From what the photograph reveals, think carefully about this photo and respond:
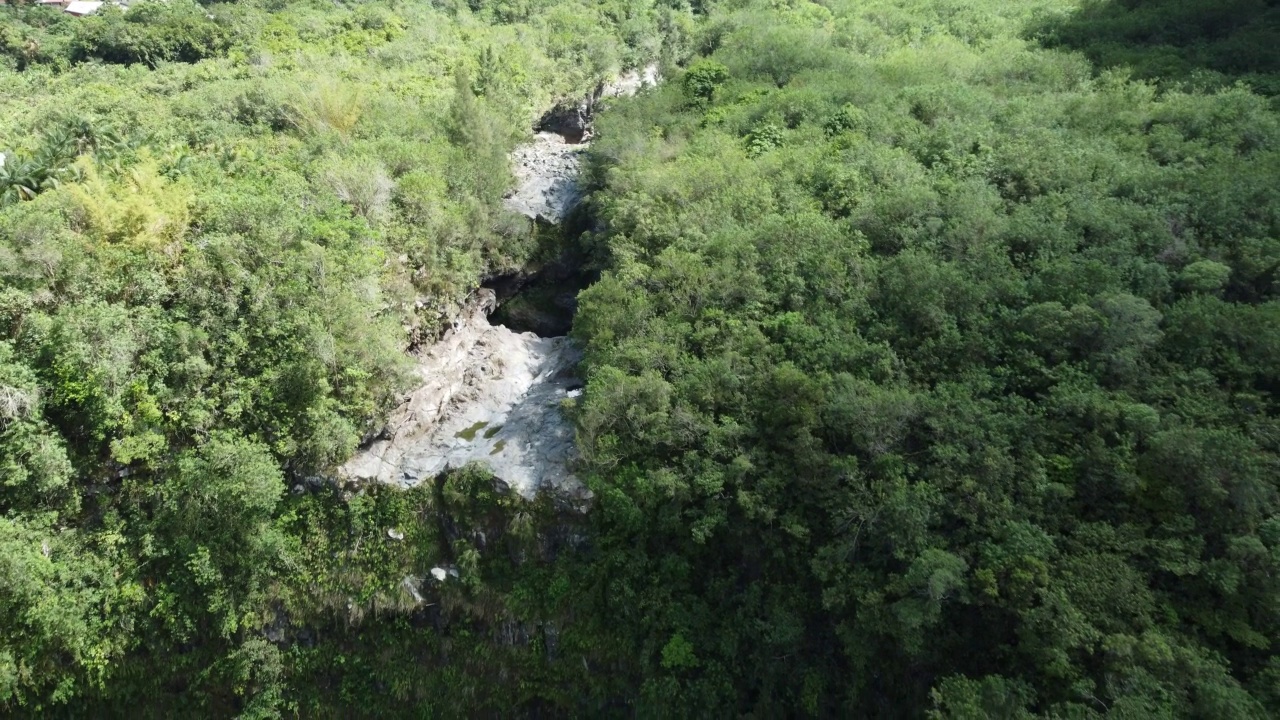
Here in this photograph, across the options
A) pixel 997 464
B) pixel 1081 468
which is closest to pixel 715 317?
pixel 997 464

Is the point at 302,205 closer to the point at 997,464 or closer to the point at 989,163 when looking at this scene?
the point at 997,464

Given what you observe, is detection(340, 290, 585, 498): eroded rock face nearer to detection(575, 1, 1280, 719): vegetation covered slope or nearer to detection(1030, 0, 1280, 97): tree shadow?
detection(575, 1, 1280, 719): vegetation covered slope

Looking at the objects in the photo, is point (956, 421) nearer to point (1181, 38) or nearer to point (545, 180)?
point (545, 180)

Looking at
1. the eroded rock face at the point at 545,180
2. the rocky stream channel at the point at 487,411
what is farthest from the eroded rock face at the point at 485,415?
the eroded rock face at the point at 545,180

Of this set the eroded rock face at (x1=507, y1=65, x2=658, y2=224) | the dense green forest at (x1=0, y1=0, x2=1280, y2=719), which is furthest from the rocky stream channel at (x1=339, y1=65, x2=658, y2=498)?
the eroded rock face at (x1=507, y1=65, x2=658, y2=224)

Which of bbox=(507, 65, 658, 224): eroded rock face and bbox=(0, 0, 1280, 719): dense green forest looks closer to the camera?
bbox=(0, 0, 1280, 719): dense green forest
